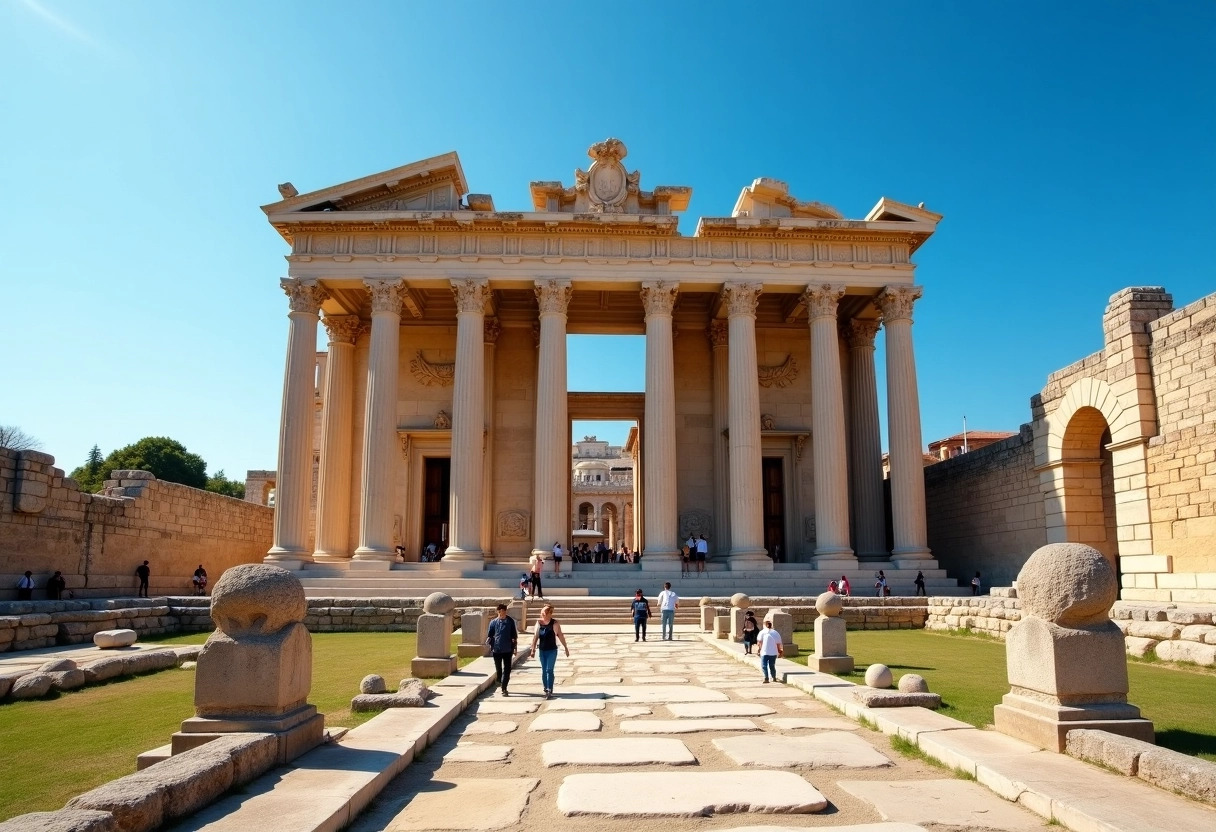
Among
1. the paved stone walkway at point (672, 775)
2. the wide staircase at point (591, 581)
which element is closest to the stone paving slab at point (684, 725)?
the paved stone walkway at point (672, 775)

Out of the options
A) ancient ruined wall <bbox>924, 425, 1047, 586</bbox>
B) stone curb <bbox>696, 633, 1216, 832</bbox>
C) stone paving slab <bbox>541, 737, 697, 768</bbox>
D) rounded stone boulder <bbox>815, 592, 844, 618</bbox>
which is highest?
ancient ruined wall <bbox>924, 425, 1047, 586</bbox>

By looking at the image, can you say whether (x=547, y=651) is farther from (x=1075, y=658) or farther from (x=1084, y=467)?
(x=1084, y=467)

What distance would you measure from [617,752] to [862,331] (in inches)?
1072

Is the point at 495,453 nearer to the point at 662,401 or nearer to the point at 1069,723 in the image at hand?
the point at 662,401

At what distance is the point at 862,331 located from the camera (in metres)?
32.0

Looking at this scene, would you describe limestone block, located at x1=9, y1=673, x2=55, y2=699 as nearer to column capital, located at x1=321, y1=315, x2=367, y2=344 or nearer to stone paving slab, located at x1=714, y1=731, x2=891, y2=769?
stone paving slab, located at x1=714, y1=731, x2=891, y2=769

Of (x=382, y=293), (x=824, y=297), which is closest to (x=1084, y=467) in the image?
(x=824, y=297)

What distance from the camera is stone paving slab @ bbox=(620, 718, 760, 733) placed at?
8.35m

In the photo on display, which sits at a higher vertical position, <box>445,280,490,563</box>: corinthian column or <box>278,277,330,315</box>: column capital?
<box>278,277,330,315</box>: column capital

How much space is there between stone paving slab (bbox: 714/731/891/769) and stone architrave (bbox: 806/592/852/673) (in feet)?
14.0

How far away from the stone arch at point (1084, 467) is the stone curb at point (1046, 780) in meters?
14.9

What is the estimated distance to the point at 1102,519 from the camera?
890 inches

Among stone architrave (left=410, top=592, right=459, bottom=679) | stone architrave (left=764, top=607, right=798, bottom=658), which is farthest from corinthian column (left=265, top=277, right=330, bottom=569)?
stone architrave (left=764, top=607, right=798, bottom=658)

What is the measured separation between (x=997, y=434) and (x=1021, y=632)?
6063 centimetres
